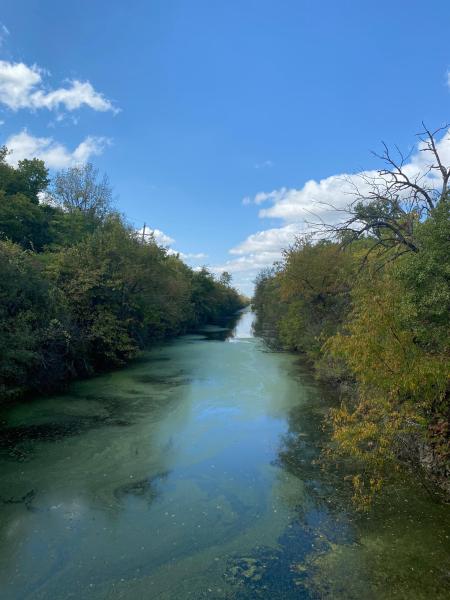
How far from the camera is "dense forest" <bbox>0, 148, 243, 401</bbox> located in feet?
51.3

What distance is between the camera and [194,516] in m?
8.58

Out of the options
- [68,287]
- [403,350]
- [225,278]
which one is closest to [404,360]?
[403,350]

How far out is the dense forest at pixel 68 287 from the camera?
15648 mm

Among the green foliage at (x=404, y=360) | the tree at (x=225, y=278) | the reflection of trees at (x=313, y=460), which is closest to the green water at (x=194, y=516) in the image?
the reflection of trees at (x=313, y=460)

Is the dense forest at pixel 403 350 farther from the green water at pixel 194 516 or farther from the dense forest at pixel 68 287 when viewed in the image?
the dense forest at pixel 68 287

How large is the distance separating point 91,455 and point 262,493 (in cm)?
478

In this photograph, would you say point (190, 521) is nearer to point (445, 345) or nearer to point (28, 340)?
point (445, 345)

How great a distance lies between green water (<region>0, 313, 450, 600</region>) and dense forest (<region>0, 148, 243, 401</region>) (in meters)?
2.92

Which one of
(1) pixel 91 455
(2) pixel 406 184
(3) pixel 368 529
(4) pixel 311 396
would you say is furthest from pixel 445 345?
(4) pixel 311 396

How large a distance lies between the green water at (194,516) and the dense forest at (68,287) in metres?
2.92

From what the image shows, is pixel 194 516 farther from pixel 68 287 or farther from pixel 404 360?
pixel 68 287

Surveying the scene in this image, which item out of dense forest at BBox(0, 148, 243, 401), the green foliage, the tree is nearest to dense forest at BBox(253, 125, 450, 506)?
the green foliage

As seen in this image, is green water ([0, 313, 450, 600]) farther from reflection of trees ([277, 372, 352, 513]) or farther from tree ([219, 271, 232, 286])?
tree ([219, 271, 232, 286])

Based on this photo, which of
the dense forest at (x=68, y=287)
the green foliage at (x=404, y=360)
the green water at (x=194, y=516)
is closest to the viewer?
the green water at (x=194, y=516)
